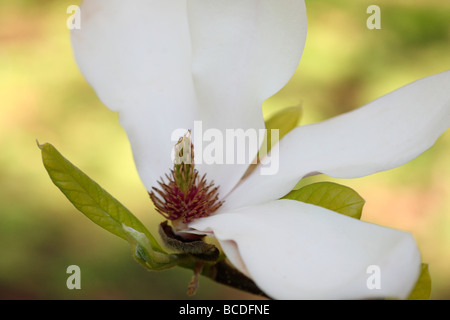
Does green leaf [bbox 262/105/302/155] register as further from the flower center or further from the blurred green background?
the blurred green background

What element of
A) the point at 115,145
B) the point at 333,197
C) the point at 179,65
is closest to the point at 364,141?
the point at 333,197

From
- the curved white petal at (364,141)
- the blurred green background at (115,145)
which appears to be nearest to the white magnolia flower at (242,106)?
the curved white petal at (364,141)

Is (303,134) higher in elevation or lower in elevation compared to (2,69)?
lower

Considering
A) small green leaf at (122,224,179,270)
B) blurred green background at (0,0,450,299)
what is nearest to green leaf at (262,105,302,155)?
small green leaf at (122,224,179,270)

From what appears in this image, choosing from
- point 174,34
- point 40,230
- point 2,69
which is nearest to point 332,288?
point 174,34

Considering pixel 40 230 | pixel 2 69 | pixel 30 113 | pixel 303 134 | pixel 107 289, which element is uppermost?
pixel 2 69

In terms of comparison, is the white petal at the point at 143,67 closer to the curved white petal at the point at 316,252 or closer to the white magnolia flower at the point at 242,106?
the white magnolia flower at the point at 242,106

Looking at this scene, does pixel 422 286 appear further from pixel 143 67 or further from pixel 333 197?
pixel 143 67

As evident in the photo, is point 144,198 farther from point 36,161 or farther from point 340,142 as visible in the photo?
point 340,142
